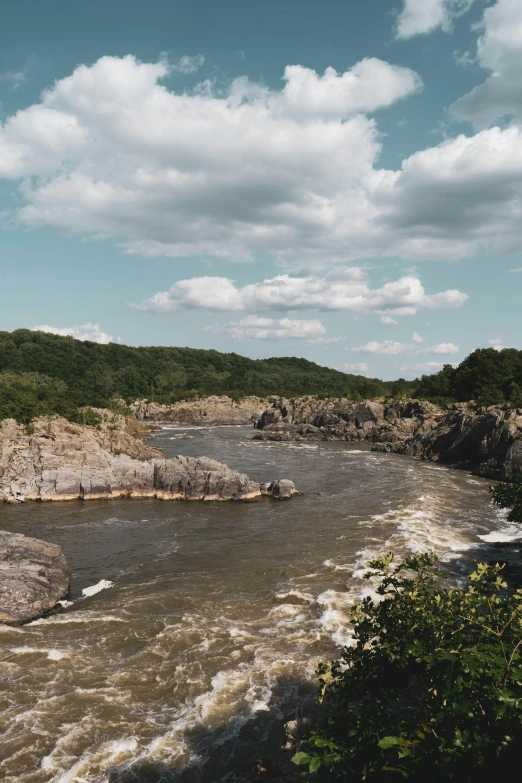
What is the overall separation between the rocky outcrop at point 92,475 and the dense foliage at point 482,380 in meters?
53.0

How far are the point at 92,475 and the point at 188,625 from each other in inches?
902

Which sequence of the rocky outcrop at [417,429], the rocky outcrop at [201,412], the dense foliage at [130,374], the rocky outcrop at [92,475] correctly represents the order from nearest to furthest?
1. the rocky outcrop at [92,475]
2. the rocky outcrop at [417,429]
3. the rocky outcrop at [201,412]
4. the dense foliage at [130,374]

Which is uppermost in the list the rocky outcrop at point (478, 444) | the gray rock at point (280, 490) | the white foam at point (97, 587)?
the rocky outcrop at point (478, 444)

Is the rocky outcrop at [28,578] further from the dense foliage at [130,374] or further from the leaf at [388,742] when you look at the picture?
the dense foliage at [130,374]

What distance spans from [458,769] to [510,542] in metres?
26.3

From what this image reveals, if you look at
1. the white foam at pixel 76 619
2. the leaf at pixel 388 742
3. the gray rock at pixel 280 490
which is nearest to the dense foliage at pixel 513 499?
the leaf at pixel 388 742

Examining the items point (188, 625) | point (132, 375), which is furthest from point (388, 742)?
point (132, 375)

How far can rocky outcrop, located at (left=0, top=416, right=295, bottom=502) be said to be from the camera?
36438mm

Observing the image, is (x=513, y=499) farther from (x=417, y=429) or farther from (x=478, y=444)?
(x=417, y=429)

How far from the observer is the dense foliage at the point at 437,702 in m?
5.00

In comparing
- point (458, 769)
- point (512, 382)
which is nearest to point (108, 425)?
point (458, 769)

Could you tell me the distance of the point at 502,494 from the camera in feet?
53.7

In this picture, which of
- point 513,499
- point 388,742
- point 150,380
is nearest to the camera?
point 388,742

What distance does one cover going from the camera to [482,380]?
91.5 meters
